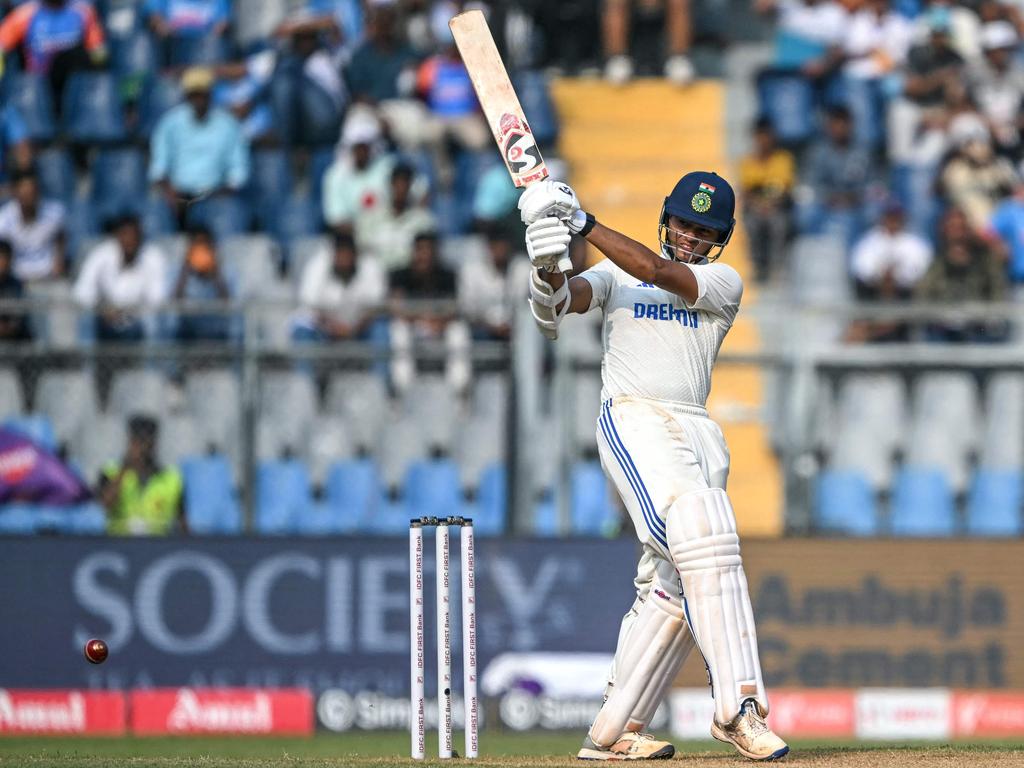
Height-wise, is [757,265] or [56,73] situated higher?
[56,73]

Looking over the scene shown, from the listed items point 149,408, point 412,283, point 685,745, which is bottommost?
point 685,745

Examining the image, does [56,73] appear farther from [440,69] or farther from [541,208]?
[541,208]

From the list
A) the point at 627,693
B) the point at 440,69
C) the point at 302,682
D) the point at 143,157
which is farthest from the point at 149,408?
the point at 627,693

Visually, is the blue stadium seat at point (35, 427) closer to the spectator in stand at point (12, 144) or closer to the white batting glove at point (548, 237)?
the spectator in stand at point (12, 144)

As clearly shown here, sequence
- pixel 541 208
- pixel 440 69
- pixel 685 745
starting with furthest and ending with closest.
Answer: pixel 440 69
pixel 685 745
pixel 541 208

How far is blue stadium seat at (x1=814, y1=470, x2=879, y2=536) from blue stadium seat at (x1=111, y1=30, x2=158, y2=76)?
7.01m

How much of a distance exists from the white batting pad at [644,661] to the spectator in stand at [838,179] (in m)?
7.78

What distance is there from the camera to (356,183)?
13.8 metres

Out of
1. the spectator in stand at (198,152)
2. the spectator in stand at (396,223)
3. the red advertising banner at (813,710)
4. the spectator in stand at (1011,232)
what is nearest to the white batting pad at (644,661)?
the red advertising banner at (813,710)

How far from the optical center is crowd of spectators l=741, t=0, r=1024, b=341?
13.4 metres

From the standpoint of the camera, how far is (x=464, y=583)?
21.7 feet

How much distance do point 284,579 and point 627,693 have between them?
200 inches

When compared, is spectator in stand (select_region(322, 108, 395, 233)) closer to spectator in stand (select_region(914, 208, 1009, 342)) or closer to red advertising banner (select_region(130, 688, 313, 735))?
red advertising banner (select_region(130, 688, 313, 735))

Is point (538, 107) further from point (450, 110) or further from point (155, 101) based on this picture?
point (155, 101)
